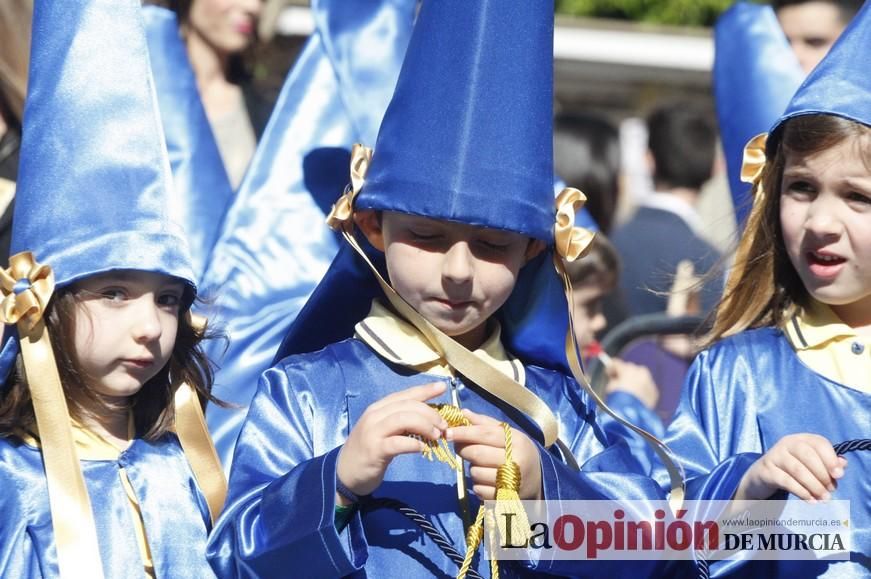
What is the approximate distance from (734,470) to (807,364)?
0.98ft

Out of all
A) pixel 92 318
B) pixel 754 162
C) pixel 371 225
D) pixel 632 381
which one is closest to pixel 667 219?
pixel 632 381

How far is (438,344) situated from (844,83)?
0.90 meters

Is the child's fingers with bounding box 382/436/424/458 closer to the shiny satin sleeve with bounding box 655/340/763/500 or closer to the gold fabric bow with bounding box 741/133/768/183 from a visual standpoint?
the shiny satin sleeve with bounding box 655/340/763/500

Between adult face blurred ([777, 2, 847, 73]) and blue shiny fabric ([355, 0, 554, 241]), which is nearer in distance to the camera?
blue shiny fabric ([355, 0, 554, 241])

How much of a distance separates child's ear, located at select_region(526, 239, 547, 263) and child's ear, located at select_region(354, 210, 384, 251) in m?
0.28

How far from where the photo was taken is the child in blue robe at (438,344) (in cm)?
253

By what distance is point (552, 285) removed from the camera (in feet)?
9.47

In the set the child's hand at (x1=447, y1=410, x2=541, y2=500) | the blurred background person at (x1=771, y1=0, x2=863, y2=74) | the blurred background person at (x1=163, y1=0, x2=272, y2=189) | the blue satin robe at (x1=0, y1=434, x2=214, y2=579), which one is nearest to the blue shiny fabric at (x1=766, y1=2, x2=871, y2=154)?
the child's hand at (x1=447, y1=410, x2=541, y2=500)

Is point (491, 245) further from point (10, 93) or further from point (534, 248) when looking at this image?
point (10, 93)

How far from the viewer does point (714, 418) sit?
285 cm

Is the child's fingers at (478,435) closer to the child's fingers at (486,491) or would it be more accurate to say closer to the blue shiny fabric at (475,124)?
the child's fingers at (486,491)

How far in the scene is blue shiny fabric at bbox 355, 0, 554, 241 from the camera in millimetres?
2627

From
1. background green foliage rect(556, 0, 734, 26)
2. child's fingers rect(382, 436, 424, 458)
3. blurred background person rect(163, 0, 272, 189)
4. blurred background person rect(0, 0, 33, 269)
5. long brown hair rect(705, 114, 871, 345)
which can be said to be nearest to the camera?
child's fingers rect(382, 436, 424, 458)

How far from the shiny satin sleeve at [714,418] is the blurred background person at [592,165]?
2196mm
